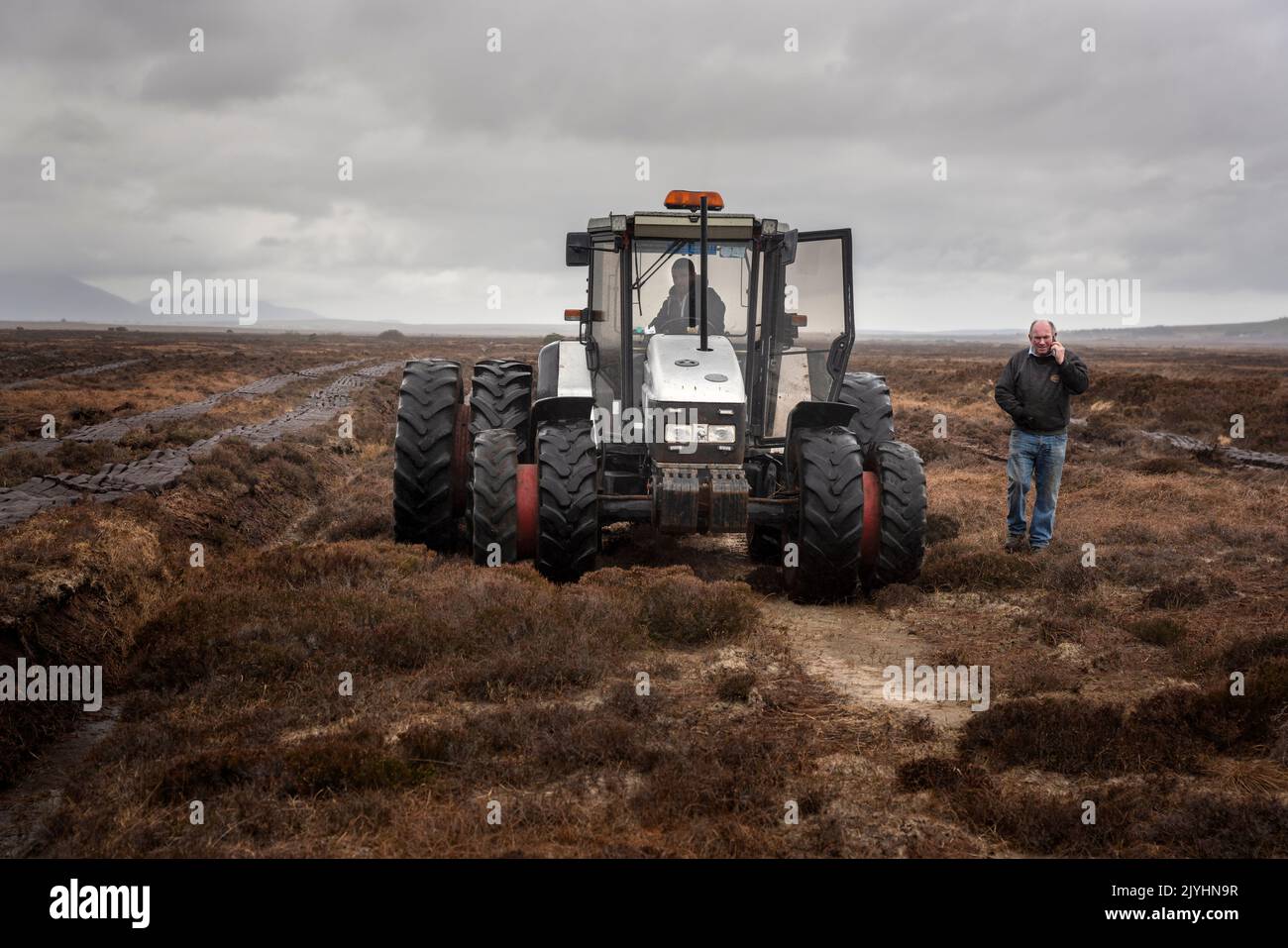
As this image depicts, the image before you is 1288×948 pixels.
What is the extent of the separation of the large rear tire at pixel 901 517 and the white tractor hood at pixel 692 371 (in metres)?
1.39

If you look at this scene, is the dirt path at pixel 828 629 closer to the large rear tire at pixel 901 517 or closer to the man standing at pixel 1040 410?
the large rear tire at pixel 901 517

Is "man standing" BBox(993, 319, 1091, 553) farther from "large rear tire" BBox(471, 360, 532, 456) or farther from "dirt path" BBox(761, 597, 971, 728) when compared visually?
"large rear tire" BBox(471, 360, 532, 456)

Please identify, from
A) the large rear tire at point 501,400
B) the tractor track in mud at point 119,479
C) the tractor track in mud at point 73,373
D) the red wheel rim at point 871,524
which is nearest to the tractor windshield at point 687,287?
the large rear tire at point 501,400

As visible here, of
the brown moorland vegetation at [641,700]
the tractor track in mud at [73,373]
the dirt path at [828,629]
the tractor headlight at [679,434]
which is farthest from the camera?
the tractor track in mud at [73,373]

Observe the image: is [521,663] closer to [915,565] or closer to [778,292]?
[915,565]

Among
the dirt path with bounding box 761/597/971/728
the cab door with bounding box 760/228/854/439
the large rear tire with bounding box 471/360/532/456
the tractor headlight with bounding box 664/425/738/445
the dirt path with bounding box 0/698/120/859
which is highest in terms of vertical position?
the cab door with bounding box 760/228/854/439

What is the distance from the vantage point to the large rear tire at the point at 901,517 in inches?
305

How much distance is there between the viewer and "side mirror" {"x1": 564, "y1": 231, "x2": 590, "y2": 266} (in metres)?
8.34

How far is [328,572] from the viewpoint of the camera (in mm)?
7867

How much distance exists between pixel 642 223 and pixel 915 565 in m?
3.79

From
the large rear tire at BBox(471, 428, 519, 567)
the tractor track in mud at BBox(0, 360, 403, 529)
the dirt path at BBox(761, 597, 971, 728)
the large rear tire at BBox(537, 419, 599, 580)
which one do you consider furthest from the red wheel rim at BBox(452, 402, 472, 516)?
the tractor track in mud at BBox(0, 360, 403, 529)

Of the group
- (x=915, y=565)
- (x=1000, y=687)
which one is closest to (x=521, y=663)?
(x=1000, y=687)

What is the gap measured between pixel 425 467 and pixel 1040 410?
19.2ft

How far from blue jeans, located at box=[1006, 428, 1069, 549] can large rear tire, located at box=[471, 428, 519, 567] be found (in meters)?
4.78
